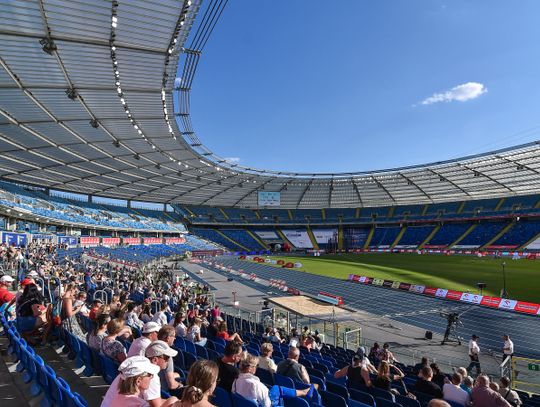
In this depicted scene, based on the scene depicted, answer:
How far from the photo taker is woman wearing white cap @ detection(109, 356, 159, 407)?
112 inches

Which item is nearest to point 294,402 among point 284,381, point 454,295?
point 284,381

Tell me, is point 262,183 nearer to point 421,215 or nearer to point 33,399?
point 421,215

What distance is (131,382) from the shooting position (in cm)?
287

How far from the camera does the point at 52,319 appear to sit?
25.5 ft

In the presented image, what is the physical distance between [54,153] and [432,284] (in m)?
35.7

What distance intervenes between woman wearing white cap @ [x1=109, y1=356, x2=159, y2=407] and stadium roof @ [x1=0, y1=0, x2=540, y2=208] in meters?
16.5

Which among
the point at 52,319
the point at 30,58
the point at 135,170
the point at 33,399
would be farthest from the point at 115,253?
the point at 33,399

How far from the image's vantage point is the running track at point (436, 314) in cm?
1698

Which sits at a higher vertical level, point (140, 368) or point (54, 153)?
point (54, 153)

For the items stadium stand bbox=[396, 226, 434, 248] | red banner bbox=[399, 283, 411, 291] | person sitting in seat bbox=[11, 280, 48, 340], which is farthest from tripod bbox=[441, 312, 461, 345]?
stadium stand bbox=[396, 226, 434, 248]

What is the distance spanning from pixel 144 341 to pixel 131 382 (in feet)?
6.34

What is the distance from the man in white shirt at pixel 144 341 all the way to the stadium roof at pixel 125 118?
49.4 ft

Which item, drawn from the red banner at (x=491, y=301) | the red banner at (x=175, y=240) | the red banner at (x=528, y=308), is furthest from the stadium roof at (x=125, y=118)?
the red banner at (x=528, y=308)

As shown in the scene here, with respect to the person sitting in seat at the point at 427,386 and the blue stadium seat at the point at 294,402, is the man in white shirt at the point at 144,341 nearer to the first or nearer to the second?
the blue stadium seat at the point at 294,402
